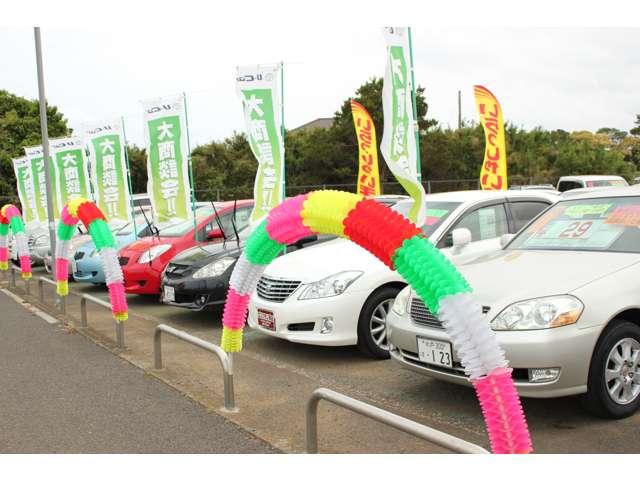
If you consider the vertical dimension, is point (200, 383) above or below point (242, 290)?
below

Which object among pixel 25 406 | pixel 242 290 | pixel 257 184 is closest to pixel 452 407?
pixel 242 290

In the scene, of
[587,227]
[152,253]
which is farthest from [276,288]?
[152,253]

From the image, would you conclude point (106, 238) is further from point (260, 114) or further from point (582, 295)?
point (582, 295)

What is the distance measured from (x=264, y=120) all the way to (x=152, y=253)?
2773 millimetres

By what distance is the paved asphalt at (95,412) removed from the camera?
403cm

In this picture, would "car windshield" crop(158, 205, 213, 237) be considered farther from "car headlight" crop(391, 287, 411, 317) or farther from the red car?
"car headlight" crop(391, 287, 411, 317)

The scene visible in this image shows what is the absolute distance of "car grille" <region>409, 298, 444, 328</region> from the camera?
422 centimetres

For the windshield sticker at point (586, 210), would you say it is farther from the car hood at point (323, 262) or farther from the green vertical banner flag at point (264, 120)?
the green vertical banner flag at point (264, 120)

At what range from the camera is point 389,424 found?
2902mm

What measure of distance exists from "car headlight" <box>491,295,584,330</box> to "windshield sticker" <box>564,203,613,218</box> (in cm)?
147

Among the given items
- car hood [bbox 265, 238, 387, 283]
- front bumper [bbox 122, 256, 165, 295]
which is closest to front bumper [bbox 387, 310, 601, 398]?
car hood [bbox 265, 238, 387, 283]

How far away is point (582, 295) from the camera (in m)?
3.78

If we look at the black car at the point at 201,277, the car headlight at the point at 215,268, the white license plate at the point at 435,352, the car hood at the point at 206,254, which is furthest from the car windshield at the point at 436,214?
the car hood at the point at 206,254

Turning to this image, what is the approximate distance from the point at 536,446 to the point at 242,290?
2191mm
